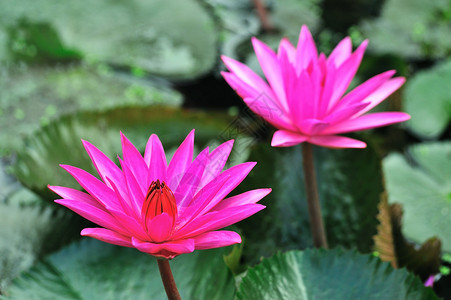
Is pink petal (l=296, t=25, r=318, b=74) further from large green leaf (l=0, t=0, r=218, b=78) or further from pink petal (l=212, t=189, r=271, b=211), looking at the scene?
large green leaf (l=0, t=0, r=218, b=78)

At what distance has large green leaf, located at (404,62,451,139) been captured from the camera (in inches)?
70.2

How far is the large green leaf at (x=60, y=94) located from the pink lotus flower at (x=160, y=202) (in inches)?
43.5

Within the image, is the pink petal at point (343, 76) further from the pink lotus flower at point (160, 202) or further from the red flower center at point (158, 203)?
the red flower center at point (158, 203)

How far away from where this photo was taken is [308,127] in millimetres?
798

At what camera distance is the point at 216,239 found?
1.99ft

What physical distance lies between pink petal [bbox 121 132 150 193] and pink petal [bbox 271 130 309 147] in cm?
22

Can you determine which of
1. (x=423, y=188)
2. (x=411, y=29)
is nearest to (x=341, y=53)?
(x=423, y=188)

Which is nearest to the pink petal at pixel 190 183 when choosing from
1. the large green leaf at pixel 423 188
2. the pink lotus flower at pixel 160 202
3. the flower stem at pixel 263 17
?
the pink lotus flower at pixel 160 202

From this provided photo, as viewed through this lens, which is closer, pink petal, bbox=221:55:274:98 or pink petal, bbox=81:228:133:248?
pink petal, bbox=81:228:133:248

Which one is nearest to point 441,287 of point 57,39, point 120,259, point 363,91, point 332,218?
point 332,218

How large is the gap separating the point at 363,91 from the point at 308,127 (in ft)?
0.45

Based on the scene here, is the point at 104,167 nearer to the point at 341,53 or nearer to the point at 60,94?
the point at 341,53

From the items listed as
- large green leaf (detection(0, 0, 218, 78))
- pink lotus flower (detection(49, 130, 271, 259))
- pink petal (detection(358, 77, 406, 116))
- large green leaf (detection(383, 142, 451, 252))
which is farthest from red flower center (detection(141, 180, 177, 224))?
large green leaf (detection(0, 0, 218, 78))

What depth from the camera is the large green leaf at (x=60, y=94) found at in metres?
1.68
